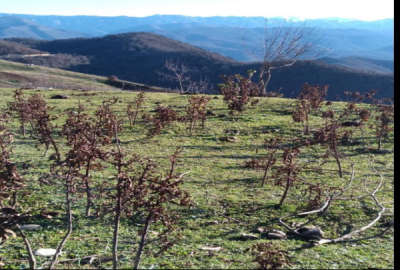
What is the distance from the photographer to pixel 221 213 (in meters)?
8.45

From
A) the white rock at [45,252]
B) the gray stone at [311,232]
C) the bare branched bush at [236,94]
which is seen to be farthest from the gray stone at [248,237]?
the bare branched bush at [236,94]

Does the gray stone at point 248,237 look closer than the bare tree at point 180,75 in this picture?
Yes

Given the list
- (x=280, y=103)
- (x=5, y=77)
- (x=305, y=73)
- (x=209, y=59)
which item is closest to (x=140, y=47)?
(x=209, y=59)

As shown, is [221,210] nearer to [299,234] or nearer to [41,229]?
[299,234]

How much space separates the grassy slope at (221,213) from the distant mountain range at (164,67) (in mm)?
70221

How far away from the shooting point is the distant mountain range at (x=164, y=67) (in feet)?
388

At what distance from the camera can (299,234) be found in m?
7.11

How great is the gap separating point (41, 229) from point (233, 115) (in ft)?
51.7

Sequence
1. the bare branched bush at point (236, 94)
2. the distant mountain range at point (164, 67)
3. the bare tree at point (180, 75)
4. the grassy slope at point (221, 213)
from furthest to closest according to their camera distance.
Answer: the distant mountain range at point (164, 67) < the bare tree at point (180, 75) < the bare branched bush at point (236, 94) < the grassy slope at point (221, 213)

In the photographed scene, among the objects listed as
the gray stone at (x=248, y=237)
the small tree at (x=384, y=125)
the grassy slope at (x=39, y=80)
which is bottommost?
the grassy slope at (x=39, y=80)

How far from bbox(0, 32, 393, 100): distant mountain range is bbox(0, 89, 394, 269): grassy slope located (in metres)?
70.2

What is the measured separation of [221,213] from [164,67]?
14094cm

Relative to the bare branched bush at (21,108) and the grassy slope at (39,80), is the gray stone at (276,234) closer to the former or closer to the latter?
the bare branched bush at (21,108)
